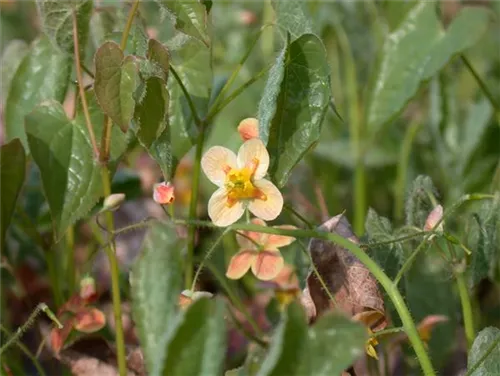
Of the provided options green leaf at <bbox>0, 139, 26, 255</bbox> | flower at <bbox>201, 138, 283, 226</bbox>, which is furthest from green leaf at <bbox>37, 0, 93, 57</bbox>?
flower at <bbox>201, 138, 283, 226</bbox>

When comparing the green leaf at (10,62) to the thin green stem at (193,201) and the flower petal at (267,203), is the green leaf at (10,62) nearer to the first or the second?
the thin green stem at (193,201)

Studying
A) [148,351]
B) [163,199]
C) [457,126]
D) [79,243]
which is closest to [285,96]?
[163,199]

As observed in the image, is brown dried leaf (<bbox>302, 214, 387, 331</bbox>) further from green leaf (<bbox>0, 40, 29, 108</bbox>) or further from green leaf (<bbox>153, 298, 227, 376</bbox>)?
green leaf (<bbox>0, 40, 29, 108</bbox>)

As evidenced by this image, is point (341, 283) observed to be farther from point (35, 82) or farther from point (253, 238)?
point (35, 82)

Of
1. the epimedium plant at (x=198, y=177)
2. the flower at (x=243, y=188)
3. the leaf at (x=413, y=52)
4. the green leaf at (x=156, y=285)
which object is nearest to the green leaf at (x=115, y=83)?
the epimedium plant at (x=198, y=177)

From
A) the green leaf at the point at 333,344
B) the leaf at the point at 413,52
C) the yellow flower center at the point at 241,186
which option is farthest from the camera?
the leaf at the point at 413,52

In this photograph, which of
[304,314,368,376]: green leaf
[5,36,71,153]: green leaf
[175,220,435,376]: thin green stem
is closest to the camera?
[304,314,368,376]: green leaf
